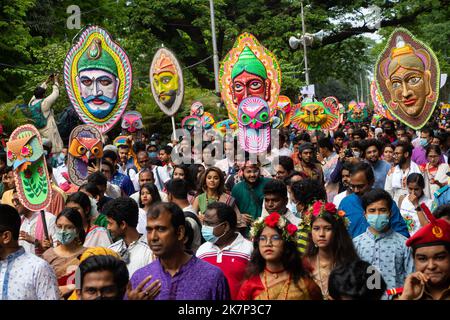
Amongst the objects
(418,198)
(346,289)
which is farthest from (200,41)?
(346,289)

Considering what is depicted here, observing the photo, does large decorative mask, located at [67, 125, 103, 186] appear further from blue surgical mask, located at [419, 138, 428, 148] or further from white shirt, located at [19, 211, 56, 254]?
blue surgical mask, located at [419, 138, 428, 148]

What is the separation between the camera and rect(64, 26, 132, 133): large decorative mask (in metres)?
10.8

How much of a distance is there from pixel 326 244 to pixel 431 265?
122 centimetres

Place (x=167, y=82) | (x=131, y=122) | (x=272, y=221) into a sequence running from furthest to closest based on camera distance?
(x=131, y=122) → (x=167, y=82) → (x=272, y=221)

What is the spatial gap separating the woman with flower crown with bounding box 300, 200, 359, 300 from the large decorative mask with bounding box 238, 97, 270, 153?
5.04 m

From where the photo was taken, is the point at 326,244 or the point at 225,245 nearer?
the point at 326,244

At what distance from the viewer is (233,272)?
5852mm

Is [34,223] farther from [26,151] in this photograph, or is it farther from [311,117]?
[311,117]

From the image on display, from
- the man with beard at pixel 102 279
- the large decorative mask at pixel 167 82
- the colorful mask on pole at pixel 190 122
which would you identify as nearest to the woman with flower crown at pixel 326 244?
the man with beard at pixel 102 279

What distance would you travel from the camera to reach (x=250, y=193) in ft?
27.2

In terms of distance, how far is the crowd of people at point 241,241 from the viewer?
14.0 feet

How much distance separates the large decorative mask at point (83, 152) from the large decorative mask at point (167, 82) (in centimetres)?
304

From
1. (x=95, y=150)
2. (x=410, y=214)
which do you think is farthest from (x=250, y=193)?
(x=95, y=150)

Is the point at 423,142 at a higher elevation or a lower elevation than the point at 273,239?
higher
